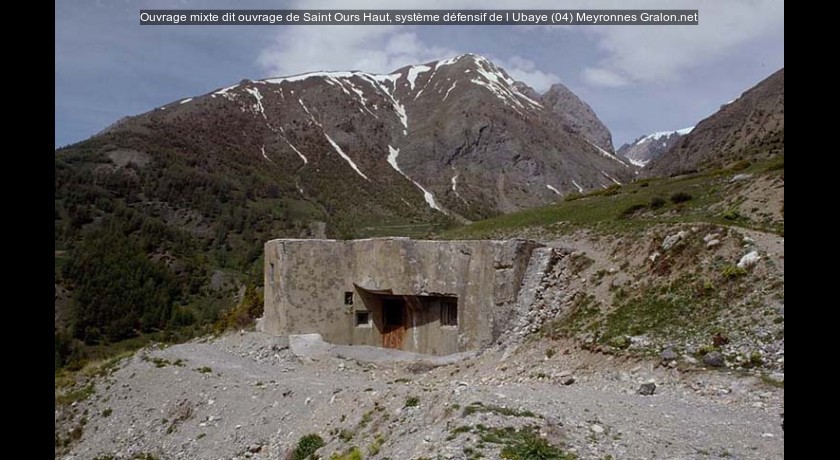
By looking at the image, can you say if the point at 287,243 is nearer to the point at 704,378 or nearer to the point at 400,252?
the point at 400,252

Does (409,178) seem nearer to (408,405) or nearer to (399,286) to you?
(399,286)

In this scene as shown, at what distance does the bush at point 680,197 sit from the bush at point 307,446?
974 inches

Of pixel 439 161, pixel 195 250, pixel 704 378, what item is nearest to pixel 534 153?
pixel 439 161

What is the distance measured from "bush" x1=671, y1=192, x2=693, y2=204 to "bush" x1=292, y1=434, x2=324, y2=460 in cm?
2475

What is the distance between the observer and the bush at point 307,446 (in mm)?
13898

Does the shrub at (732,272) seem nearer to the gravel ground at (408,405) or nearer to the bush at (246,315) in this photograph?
the gravel ground at (408,405)

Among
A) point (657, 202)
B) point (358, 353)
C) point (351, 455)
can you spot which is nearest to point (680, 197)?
point (657, 202)

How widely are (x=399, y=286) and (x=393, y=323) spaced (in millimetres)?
2736

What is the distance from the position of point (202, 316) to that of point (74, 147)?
60.4 meters

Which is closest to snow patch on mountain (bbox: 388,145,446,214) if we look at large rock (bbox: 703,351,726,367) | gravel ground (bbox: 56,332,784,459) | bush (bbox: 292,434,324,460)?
gravel ground (bbox: 56,332,784,459)

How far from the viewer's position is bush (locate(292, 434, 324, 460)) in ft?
45.6

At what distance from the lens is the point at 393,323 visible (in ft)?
84.9

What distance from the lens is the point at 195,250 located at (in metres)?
92.7

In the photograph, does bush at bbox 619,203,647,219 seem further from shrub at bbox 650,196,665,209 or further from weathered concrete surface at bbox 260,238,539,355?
weathered concrete surface at bbox 260,238,539,355
